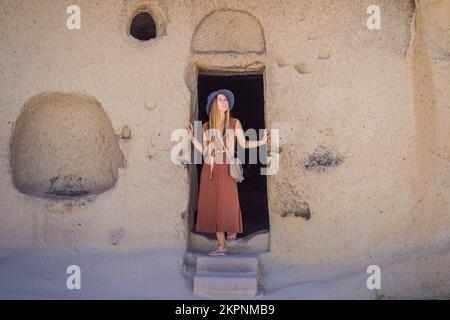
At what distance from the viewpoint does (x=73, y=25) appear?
486 centimetres

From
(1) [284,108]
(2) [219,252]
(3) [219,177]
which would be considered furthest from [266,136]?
(2) [219,252]

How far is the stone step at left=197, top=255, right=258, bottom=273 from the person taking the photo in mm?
4523

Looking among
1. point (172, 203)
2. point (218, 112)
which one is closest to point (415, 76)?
point (218, 112)

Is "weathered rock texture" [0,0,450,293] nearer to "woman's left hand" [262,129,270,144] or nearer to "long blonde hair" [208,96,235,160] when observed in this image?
"woman's left hand" [262,129,270,144]

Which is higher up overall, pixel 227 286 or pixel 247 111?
pixel 247 111

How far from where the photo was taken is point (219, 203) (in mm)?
4652

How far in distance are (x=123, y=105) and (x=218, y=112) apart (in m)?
0.75

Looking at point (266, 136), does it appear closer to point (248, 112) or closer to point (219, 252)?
point (219, 252)

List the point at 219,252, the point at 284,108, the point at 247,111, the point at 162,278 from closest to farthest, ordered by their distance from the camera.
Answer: the point at 162,278
the point at 219,252
the point at 284,108
the point at 247,111

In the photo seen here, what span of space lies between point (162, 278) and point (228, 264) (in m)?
0.48

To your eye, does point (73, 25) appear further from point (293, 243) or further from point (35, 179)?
point (293, 243)

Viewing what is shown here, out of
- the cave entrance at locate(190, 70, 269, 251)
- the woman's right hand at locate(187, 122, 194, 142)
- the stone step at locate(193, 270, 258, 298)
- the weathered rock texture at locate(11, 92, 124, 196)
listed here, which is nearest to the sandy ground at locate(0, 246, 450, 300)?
the stone step at locate(193, 270, 258, 298)

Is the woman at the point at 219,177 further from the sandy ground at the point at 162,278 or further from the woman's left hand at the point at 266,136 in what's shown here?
the sandy ground at the point at 162,278

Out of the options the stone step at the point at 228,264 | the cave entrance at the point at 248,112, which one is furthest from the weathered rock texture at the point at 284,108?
the cave entrance at the point at 248,112
